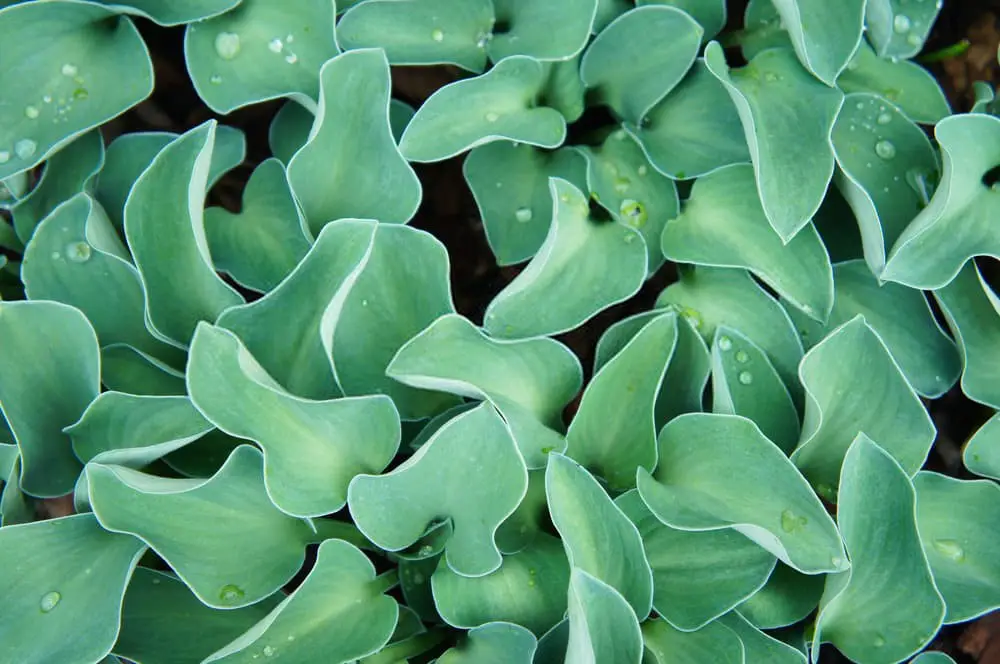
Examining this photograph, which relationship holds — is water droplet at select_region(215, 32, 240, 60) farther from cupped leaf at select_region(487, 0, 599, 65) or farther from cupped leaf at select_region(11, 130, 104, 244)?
cupped leaf at select_region(487, 0, 599, 65)

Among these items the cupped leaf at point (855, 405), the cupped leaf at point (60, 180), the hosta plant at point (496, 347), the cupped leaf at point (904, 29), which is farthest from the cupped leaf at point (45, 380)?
the cupped leaf at point (904, 29)

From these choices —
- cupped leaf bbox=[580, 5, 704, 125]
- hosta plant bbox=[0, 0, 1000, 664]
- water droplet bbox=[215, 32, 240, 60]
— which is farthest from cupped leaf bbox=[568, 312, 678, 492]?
water droplet bbox=[215, 32, 240, 60]

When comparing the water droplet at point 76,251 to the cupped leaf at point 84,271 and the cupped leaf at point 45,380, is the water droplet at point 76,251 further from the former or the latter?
the cupped leaf at point 45,380

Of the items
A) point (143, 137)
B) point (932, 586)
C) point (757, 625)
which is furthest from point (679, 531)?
point (143, 137)

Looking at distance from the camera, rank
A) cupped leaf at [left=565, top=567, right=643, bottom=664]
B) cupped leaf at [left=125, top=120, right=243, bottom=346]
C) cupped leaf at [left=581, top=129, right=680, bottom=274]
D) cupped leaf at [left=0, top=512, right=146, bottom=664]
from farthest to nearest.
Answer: cupped leaf at [left=581, top=129, right=680, bottom=274], cupped leaf at [left=125, top=120, right=243, bottom=346], cupped leaf at [left=0, top=512, right=146, bottom=664], cupped leaf at [left=565, top=567, right=643, bottom=664]

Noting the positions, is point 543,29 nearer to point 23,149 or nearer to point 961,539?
point 23,149
